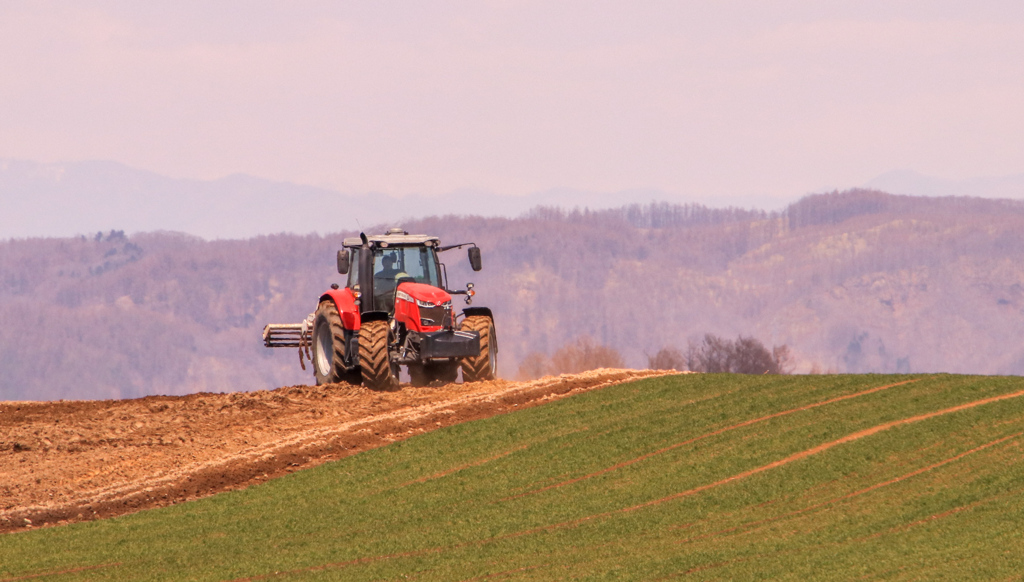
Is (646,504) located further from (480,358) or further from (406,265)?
(406,265)

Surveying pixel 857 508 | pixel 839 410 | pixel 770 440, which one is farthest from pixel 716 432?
pixel 857 508

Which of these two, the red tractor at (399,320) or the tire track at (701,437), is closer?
the tire track at (701,437)

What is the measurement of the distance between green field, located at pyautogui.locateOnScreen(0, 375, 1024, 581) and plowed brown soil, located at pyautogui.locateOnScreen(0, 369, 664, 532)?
820mm

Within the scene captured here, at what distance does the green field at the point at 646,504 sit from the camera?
11.1 m

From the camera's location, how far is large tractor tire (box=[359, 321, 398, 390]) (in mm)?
20688

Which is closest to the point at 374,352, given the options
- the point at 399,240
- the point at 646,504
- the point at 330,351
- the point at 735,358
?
the point at 399,240

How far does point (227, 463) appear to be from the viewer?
16.9m

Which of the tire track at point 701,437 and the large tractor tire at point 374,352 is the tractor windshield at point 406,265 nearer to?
the large tractor tire at point 374,352

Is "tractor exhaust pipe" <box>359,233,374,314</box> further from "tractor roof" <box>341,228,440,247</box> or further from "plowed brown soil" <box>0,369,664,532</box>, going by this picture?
"plowed brown soil" <box>0,369,664,532</box>

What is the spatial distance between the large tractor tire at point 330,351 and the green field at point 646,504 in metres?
4.54

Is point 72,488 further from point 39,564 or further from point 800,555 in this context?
point 800,555

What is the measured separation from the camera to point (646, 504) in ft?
44.2

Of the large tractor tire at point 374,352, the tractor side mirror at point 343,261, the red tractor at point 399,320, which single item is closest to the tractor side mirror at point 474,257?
the red tractor at point 399,320

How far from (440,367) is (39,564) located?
11.3m
